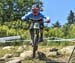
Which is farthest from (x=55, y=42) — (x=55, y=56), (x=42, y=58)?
(x=42, y=58)

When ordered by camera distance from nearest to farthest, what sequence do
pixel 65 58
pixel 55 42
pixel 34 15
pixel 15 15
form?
pixel 34 15, pixel 65 58, pixel 55 42, pixel 15 15

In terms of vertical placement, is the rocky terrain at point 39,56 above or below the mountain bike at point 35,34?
below

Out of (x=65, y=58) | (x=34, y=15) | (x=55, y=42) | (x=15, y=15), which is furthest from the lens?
(x=15, y=15)

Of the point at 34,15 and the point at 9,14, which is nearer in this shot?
the point at 34,15

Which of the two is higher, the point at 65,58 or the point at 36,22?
the point at 36,22

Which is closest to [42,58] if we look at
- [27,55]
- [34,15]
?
[27,55]

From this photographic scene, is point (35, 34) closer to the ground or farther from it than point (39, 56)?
farther from it

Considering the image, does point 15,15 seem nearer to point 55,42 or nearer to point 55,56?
point 55,42

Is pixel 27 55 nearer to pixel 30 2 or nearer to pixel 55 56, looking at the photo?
pixel 55 56

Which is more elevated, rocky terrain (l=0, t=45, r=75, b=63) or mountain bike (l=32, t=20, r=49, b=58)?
mountain bike (l=32, t=20, r=49, b=58)

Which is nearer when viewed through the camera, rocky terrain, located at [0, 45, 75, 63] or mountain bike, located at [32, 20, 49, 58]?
rocky terrain, located at [0, 45, 75, 63]

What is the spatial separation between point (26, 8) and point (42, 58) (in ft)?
162

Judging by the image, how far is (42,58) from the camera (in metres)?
10.5

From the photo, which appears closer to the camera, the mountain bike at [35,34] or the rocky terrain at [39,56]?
the rocky terrain at [39,56]
